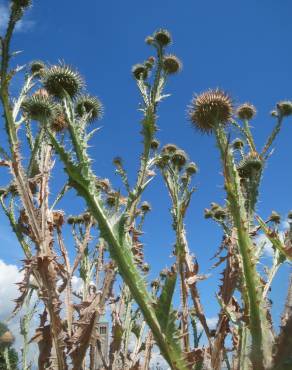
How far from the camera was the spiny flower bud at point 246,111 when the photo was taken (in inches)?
264

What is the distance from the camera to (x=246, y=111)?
22.2 ft

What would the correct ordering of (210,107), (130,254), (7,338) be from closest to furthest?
(130,254) → (210,107) → (7,338)

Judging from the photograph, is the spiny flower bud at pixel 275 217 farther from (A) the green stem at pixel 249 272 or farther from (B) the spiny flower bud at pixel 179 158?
(A) the green stem at pixel 249 272

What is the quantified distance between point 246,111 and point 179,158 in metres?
1.31

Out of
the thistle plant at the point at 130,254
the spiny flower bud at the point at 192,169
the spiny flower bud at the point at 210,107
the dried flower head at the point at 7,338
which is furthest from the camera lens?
the dried flower head at the point at 7,338

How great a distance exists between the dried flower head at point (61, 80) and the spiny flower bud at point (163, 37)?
6.97ft

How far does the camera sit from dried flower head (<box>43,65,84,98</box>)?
448 centimetres

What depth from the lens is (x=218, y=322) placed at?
3500mm

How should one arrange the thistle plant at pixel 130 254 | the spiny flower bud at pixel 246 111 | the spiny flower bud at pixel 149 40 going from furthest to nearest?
the spiny flower bud at pixel 246 111 → the spiny flower bud at pixel 149 40 → the thistle plant at pixel 130 254

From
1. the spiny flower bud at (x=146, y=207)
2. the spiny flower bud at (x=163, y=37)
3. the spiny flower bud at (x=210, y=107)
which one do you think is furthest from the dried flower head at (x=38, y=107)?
the spiny flower bud at (x=146, y=207)

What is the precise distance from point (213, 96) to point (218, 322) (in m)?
2.04

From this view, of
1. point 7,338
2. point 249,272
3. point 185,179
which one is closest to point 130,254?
point 249,272

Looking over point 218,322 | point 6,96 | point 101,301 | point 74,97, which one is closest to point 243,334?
point 218,322

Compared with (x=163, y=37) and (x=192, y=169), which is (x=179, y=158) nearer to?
(x=192, y=169)
